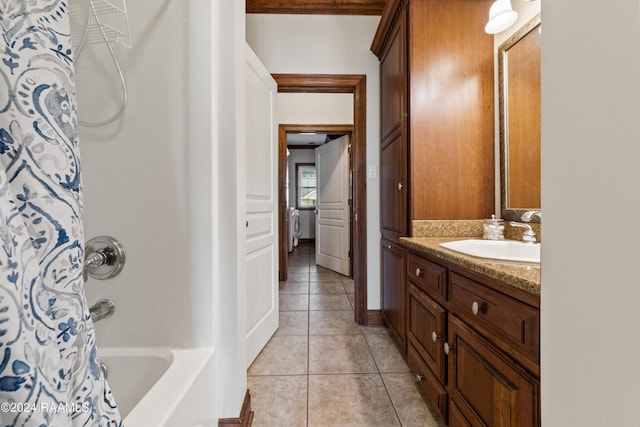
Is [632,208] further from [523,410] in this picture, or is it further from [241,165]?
[241,165]

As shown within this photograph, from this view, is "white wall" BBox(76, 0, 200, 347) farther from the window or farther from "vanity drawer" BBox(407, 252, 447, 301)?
the window

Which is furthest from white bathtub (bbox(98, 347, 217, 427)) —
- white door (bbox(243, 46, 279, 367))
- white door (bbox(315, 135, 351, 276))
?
white door (bbox(315, 135, 351, 276))

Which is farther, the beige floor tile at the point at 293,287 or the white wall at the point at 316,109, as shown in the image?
the white wall at the point at 316,109

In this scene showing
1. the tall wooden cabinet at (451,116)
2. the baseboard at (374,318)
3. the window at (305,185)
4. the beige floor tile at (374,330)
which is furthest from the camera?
the window at (305,185)

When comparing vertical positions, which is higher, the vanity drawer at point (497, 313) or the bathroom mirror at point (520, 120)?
the bathroom mirror at point (520, 120)

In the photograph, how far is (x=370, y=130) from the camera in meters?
2.36

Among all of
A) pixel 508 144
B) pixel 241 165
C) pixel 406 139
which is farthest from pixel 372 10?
pixel 241 165

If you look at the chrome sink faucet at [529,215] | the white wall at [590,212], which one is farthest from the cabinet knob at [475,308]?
the chrome sink faucet at [529,215]

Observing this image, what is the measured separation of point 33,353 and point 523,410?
41.3 inches

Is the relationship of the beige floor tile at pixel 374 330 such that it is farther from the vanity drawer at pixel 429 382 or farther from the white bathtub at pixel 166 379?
the white bathtub at pixel 166 379

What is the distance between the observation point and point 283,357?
1.85 metres

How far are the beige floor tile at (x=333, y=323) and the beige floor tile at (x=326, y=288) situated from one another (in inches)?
23.7

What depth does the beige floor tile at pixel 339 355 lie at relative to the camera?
1.70 metres

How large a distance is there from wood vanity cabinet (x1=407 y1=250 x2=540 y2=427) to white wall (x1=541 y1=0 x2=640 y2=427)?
26 cm
